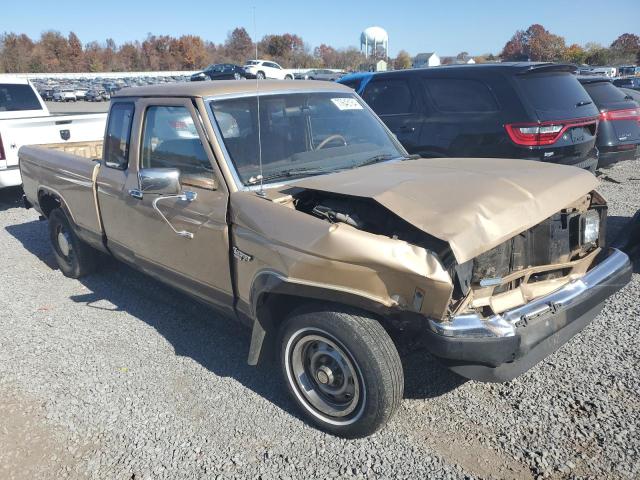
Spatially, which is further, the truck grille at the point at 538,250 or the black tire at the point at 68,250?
the black tire at the point at 68,250

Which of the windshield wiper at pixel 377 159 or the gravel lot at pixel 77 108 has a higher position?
the windshield wiper at pixel 377 159

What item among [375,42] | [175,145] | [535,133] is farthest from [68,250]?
[375,42]

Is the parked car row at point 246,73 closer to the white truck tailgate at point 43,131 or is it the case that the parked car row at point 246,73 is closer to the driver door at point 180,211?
the white truck tailgate at point 43,131

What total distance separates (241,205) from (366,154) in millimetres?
1215

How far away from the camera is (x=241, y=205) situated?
3.13 m

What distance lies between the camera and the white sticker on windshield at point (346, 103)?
4.17 meters

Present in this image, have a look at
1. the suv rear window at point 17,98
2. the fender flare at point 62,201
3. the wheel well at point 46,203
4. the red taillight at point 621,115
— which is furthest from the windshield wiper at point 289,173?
the suv rear window at point 17,98

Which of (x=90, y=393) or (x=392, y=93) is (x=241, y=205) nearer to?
(x=90, y=393)

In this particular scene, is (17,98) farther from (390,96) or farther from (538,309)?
(538,309)

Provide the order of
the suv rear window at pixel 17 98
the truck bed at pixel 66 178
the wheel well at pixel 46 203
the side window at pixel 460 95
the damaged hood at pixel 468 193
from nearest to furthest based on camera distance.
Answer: the damaged hood at pixel 468 193 → the truck bed at pixel 66 178 → the wheel well at pixel 46 203 → the side window at pixel 460 95 → the suv rear window at pixel 17 98

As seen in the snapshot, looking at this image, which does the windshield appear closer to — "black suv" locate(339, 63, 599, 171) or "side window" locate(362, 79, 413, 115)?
"black suv" locate(339, 63, 599, 171)

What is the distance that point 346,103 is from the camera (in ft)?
13.9

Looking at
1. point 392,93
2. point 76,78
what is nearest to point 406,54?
point 76,78

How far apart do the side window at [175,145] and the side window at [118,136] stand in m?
0.25
